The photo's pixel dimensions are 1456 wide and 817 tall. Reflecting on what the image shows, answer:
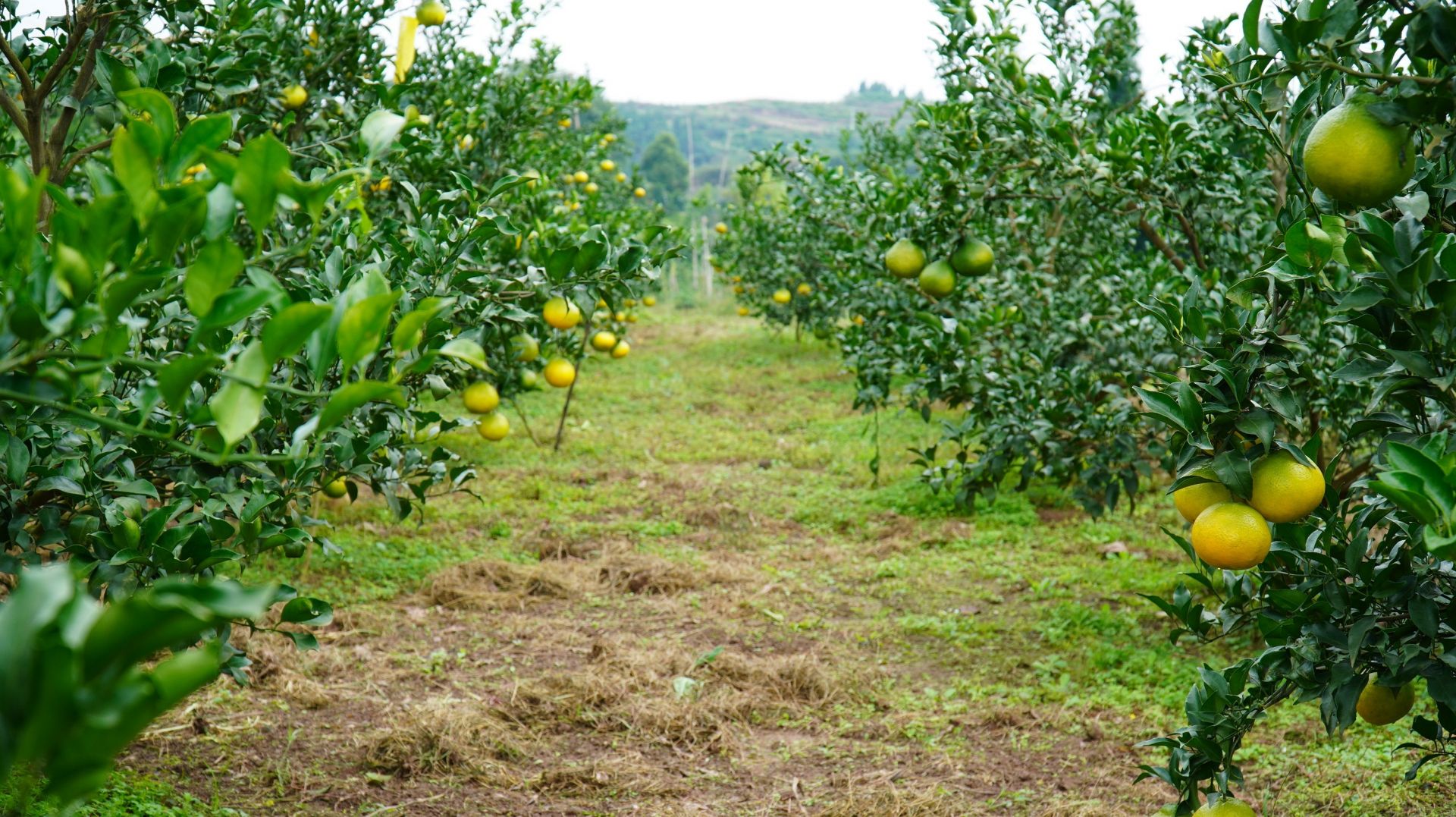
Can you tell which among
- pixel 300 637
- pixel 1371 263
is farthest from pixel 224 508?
pixel 1371 263

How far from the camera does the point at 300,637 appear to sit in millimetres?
A: 2201

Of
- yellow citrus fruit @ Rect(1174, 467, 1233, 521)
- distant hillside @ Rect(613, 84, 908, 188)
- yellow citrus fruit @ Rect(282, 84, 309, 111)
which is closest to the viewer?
yellow citrus fruit @ Rect(1174, 467, 1233, 521)

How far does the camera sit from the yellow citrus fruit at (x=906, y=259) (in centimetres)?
337

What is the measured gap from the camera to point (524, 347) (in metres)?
4.41

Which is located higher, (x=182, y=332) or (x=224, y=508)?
(x=182, y=332)

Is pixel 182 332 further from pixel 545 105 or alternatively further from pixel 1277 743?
pixel 545 105

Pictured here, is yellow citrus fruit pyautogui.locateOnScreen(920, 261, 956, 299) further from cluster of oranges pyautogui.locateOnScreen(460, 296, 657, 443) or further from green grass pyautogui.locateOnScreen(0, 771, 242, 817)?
green grass pyautogui.locateOnScreen(0, 771, 242, 817)

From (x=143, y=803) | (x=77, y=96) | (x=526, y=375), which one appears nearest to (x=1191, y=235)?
(x=526, y=375)

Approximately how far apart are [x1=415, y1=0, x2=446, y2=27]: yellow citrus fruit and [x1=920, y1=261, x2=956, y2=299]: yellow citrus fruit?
2.75m

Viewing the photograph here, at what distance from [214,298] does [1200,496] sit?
1.30m

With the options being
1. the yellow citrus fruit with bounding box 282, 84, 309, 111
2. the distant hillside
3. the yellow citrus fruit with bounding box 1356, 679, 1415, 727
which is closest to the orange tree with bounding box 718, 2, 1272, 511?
the yellow citrus fruit with bounding box 1356, 679, 1415, 727

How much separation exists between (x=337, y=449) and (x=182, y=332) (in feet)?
1.68

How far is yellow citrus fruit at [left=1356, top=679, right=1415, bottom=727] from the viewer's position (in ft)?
6.07

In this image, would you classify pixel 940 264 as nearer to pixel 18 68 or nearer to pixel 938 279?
pixel 938 279
